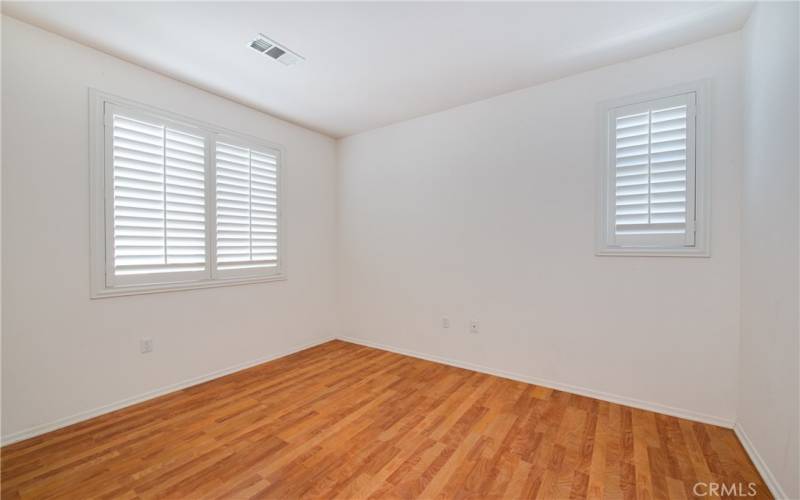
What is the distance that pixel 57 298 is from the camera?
2285 mm

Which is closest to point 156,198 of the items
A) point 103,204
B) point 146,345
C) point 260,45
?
point 103,204

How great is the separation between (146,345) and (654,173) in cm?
422

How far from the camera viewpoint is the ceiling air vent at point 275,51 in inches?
91.9

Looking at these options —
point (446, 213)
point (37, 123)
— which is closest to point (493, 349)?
point (446, 213)

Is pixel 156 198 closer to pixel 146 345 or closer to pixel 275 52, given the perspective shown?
pixel 146 345

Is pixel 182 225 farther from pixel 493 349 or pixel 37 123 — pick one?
pixel 493 349

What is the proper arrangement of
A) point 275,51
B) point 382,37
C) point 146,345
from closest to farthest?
point 382,37 → point 275,51 → point 146,345

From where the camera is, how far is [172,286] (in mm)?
2850

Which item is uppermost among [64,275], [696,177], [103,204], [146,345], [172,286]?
[696,177]

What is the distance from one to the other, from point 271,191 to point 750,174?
13.1 ft

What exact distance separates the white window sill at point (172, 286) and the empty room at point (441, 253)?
2 centimetres

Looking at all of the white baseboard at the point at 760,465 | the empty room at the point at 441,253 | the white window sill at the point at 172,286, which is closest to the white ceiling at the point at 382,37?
the empty room at the point at 441,253

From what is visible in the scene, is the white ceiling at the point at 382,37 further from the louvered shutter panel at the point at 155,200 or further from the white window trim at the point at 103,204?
the louvered shutter panel at the point at 155,200

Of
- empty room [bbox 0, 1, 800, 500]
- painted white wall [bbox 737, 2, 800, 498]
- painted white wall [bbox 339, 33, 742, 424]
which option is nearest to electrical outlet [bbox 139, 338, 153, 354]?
empty room [bbox 0, 1, 800, 500]
